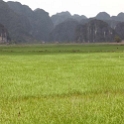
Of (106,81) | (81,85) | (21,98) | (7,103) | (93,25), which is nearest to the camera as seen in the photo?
(7,103)

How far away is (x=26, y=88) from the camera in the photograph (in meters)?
12.7

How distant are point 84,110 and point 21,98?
351 cm

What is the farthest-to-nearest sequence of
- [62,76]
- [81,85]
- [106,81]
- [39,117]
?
[62,76] → [106,81] → [81,85] → [39,117]

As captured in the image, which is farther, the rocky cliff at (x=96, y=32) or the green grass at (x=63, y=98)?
the rocky cliff at (x=96, y=32)

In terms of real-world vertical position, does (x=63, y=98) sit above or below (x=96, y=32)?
below

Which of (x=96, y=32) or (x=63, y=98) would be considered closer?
(x=63, y=98)

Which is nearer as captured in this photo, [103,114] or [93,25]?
[103,114]

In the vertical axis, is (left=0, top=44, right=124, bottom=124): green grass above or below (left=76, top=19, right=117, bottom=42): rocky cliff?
below

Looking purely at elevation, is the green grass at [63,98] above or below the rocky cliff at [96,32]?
below

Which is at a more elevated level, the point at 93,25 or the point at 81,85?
the point at 93,25

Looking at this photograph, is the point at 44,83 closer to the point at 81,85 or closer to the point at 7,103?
the point at 81,85

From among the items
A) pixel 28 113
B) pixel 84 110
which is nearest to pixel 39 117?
pixel 28 113

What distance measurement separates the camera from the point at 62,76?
16.0 m

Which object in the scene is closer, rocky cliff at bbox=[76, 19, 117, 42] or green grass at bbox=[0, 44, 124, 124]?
green grass at bbox=[0, 44, 124, 124]
